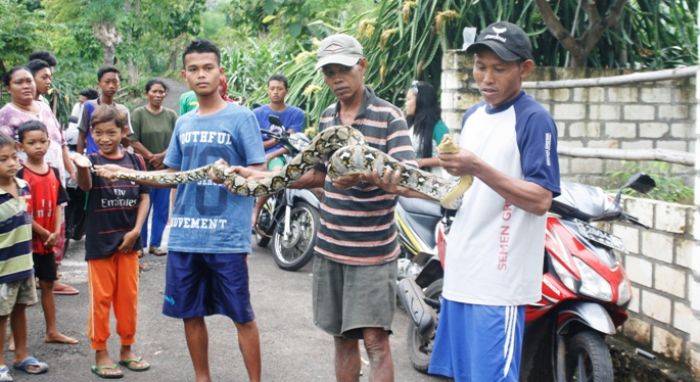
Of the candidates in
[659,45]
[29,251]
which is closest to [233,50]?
[659,45]

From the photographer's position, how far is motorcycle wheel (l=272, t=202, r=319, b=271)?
8383mm

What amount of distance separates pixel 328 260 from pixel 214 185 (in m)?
0.88

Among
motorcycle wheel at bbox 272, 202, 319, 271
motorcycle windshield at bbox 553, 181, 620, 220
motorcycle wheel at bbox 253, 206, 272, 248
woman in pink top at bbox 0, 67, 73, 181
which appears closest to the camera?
motorcycle windshield at bbox 553, 181, 620, 220

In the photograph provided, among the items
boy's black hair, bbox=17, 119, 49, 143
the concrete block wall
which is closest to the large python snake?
boy's black hair, bbox=17, 119, 49, 143

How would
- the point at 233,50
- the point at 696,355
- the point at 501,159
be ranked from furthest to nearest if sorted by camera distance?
1. the point at 233,50
2. the point at 696,355
3. the point at 501,159

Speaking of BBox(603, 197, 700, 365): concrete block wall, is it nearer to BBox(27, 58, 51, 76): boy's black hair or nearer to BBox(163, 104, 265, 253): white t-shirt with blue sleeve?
BBox(163, 104, 265, 253): white t-shirt with blue sleeve

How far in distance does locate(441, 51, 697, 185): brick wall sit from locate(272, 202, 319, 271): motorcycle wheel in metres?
2.69

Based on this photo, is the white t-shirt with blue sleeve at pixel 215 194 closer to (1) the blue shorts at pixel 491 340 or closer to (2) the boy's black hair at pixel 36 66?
(1) the blue shorts at pixel 491 340

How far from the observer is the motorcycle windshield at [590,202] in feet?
14.4

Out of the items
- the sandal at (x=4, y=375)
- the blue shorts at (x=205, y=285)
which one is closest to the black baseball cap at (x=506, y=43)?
the blue shorts at (x=205, y=285)

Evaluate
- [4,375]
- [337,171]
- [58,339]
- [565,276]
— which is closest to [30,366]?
[4,375]

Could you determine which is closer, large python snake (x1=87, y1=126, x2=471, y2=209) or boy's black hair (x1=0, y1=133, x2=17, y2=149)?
large python snake (x1=87, y1=126, x2=471, y2=209)

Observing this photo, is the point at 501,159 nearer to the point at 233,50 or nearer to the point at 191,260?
the point at 191,260

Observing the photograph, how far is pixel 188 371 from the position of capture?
5.29 metres
